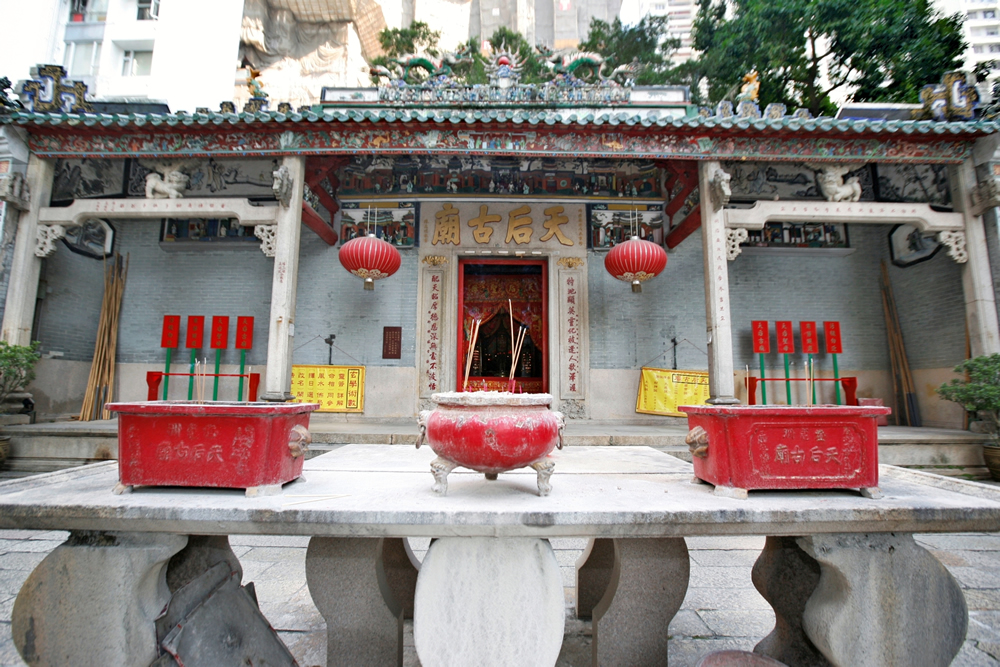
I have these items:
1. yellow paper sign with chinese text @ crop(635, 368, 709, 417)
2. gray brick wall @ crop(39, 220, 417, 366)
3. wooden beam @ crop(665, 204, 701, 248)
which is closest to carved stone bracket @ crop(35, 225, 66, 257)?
gray brick wall @ crop(39, 220, 417, 366)

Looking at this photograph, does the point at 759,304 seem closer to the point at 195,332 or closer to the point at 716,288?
the point at 716,288

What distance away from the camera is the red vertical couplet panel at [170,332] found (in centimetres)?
732

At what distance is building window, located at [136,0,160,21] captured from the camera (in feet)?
54.3

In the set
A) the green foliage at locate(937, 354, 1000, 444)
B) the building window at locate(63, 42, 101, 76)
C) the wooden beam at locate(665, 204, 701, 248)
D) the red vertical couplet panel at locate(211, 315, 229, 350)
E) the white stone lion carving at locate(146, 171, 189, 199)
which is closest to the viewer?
the green foliage at locate(937, 354, 1000, 444)

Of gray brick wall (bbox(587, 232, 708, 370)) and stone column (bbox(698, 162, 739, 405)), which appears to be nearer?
stone column (bbox(698, 162, 739, 405))

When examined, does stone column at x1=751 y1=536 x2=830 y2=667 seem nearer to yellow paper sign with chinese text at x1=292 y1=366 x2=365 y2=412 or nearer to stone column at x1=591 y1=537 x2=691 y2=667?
stone column at x1=591 y1=537 x2=691 y2=667

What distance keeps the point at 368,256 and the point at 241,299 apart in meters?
2.73

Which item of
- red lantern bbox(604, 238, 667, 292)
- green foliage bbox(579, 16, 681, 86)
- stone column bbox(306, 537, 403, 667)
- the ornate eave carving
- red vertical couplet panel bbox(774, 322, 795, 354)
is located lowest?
stone column bbox(306, 537, 403, 667)

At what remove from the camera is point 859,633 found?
162cm

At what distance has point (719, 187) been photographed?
19.2 ft

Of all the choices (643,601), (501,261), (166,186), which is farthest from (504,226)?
(643,601)

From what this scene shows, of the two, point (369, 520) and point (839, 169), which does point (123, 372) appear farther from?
point (839, 169)

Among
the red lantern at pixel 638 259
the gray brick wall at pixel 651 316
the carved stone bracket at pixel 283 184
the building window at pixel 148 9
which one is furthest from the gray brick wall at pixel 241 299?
the building window at pixel 148 9

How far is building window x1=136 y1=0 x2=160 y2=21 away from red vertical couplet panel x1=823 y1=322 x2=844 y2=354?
22256 millimetres
